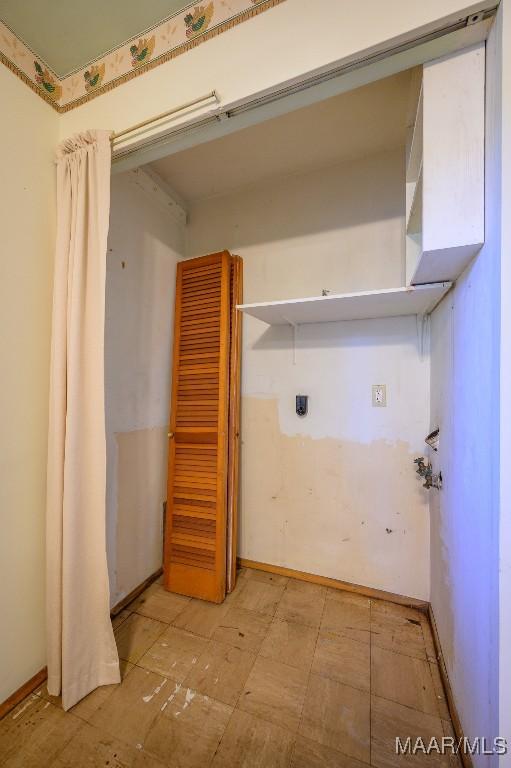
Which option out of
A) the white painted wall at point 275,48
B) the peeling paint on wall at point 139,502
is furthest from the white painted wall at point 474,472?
the peeling paint on wall at point 139,502

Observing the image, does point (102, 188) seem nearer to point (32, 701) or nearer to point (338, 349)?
point (338, 349)

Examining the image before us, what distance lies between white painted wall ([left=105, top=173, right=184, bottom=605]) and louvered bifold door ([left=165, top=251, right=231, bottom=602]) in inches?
4.1

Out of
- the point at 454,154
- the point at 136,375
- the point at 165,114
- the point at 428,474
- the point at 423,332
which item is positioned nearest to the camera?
the point at 454,154

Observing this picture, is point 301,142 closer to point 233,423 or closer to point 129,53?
point 129,53

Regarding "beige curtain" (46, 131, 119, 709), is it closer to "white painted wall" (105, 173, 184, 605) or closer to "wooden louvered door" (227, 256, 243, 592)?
"white painted wall" (105, 173, 184, 605)

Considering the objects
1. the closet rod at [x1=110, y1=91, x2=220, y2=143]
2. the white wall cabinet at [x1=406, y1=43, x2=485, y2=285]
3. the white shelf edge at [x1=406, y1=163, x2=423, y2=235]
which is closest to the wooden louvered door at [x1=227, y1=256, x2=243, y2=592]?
the closet rod at [x1=110, y1=91, x2=220, y2=143]

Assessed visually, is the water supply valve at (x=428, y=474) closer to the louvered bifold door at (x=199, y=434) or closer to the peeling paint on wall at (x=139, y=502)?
the louvered bifold door at (x=199, y=434)

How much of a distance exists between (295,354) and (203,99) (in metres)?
1.20

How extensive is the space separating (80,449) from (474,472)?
1356 mm

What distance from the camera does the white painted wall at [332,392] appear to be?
1601 mm

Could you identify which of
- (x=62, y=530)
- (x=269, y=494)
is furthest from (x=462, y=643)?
(x=62, y=530)

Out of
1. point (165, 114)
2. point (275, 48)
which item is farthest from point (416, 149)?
point (165, 114)

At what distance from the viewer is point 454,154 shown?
867 mm

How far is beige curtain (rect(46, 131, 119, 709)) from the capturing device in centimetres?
112
